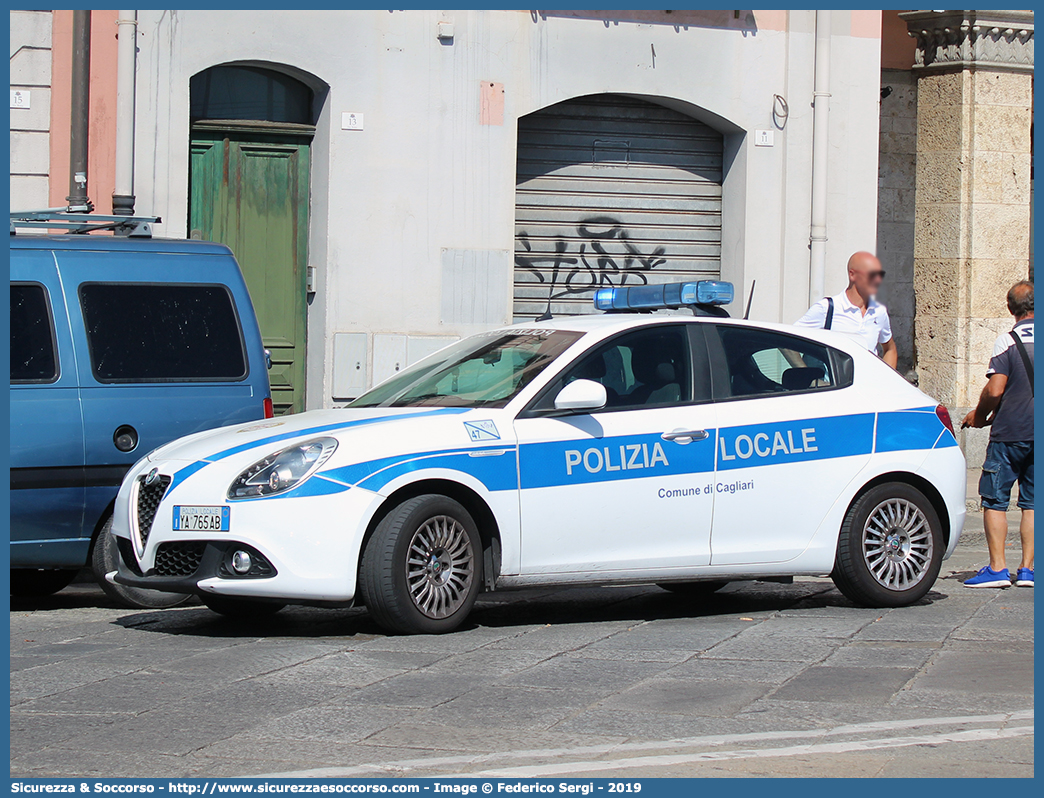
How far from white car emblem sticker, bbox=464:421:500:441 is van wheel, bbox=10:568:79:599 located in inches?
125

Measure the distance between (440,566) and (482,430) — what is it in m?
0.66

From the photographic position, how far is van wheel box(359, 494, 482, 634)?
6914 millimetres

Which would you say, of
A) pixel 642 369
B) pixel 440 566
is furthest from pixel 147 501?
pixel 642 369

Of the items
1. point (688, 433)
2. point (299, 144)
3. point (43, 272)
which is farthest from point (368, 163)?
point (688, 433)

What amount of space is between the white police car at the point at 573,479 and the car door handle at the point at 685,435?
11mm

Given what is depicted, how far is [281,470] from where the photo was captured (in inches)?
272

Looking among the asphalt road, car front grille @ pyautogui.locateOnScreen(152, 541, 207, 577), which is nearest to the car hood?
car front grille @ pyautogui.locateOnScreen(152, 541, 207, 577)

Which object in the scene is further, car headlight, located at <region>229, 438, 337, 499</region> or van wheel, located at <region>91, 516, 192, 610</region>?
van wheel, located at <region>91, 516, 192, 610</region>

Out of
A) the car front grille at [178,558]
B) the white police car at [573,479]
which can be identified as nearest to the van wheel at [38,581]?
the white police car at [573,479]

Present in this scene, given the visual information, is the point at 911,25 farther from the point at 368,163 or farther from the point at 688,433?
the point at 688,433

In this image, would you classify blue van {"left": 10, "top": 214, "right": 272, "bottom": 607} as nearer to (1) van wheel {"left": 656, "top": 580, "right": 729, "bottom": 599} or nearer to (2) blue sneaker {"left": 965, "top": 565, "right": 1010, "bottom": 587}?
(1) van wheel {"left": 656, "top": 580, "right": 729, "bottom": 599}

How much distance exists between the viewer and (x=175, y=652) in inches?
269

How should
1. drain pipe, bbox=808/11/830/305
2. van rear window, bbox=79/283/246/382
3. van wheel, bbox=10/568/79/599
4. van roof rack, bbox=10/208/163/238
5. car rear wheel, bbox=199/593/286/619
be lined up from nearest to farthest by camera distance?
car rear wheel, bbox=199/593/286/619
van rear window, bbox=79/283/246/382
van roof rack, bbox=10/208/163/238
van wheel, bbox=10/568/79/599
drain pipe, bbox=808/11/830/305

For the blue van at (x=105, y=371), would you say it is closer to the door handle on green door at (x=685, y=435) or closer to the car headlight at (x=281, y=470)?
the car headlight at (x=281, y=470)
